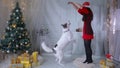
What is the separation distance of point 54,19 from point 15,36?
33.4 inches

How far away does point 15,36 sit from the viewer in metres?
3.64

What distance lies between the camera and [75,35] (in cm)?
404

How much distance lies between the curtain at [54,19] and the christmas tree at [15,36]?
1.08 ft

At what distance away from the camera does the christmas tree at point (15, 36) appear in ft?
11.9

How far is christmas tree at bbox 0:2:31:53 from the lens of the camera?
3633 mm

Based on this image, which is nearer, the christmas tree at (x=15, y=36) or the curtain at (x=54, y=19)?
the christmas tree at (x=15, y=36)

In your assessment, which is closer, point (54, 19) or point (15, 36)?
point (15, 36)

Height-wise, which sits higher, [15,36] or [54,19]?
[54,19]

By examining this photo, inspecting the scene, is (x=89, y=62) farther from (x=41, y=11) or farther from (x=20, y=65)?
(x=41, y=11)

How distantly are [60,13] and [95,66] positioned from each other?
1281mm

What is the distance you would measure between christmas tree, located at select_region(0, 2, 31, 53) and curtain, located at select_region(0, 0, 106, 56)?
1.08ft

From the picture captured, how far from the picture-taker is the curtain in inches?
157

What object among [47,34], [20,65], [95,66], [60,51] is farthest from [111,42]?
[20,65]

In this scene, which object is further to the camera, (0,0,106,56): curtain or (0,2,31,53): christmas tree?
(0,0,106,56): curtain
